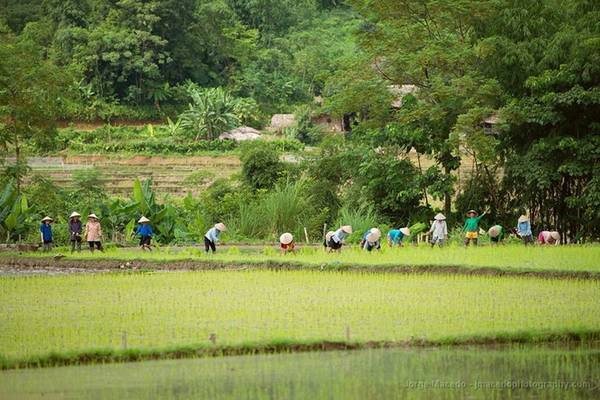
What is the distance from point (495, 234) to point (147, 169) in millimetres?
18153

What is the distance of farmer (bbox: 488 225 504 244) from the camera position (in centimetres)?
2186

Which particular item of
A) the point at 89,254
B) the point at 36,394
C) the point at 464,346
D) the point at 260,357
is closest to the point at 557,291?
the point at 464,346

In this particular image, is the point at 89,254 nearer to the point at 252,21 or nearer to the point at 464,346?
the point at 464,346

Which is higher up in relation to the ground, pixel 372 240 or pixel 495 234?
pixel 495 234

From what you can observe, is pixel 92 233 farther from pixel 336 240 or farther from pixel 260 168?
pixel 260 168

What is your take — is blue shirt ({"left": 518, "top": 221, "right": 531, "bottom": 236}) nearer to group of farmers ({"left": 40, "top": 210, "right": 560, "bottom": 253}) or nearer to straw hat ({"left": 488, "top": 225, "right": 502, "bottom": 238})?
group of farmers ({"left": 40, "top": 210, "right": 560, "bottom": 253})

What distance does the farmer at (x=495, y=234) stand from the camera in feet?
71.7

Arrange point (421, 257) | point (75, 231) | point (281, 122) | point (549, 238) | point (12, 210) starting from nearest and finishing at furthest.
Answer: point (421, 257)
point (549, 238)
point (75, 231)
point (12, 210)
point (281, 122)

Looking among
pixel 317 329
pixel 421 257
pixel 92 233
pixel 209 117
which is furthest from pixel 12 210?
pixel 209 117

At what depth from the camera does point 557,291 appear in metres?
15.3

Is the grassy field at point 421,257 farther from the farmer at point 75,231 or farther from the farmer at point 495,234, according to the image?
the farmer at point 495,234

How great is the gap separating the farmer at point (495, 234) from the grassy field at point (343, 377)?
32.6 feet

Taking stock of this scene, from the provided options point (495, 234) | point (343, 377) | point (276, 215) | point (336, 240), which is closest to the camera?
point (343, 377)

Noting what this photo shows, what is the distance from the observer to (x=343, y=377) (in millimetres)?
10555
